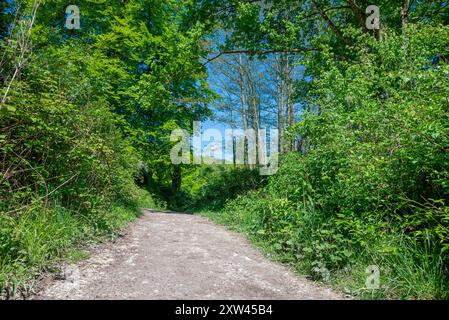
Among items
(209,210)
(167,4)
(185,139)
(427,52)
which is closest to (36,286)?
(427,52)

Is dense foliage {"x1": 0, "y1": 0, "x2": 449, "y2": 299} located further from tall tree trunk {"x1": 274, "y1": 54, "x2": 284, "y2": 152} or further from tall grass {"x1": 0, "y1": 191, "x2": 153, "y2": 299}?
tall tree trunk {"x1": 274, "y1": 54, "x2": 284, "y2": 152}

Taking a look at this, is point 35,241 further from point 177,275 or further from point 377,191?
point 377,191

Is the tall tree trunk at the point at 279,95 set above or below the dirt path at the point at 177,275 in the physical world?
above

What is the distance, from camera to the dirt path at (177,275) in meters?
3.15

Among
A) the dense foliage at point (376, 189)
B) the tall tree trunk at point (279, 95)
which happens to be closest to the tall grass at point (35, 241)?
the dense foliage at point (376, 189)

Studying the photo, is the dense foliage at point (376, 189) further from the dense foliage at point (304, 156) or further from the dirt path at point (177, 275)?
the dirt path at point (177, 275)

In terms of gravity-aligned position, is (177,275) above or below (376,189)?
below

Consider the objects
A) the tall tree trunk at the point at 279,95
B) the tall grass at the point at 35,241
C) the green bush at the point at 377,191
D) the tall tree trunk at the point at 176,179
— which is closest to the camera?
the tall grass at the point at 35,241

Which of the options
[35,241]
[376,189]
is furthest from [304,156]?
[35,241]

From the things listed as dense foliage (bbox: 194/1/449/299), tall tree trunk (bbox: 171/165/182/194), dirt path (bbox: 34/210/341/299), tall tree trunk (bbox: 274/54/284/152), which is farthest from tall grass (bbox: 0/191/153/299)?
tall tree trunk (bbox: 171/165/182/194)

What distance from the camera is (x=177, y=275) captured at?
12.2ft

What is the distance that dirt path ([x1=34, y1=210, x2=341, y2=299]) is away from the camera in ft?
10.3

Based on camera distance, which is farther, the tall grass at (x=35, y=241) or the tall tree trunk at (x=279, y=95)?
the tall tree trunk at (x=279, y=95)
